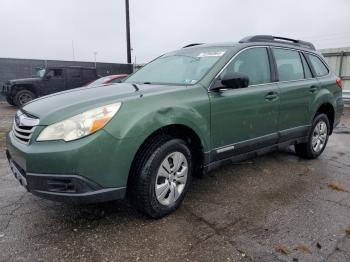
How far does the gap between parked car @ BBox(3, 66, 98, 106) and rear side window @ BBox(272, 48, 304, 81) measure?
11.1m

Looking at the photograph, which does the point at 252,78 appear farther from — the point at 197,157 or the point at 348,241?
the point at 348,241

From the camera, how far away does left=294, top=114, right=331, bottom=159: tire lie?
4.84 m

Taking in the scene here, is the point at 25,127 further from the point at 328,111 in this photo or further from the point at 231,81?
the point at 328,111

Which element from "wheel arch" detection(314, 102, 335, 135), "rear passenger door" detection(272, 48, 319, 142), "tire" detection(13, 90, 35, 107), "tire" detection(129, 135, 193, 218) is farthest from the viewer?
"tire" detection(13, 90, 35, 107)

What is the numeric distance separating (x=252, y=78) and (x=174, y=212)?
1805mm

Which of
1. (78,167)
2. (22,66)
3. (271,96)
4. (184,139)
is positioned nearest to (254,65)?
(271,96)

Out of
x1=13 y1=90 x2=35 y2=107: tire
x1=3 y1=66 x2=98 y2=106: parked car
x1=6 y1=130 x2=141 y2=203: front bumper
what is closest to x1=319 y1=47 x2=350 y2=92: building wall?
x1=3 y1=66 x2=98 y2=106: parked car

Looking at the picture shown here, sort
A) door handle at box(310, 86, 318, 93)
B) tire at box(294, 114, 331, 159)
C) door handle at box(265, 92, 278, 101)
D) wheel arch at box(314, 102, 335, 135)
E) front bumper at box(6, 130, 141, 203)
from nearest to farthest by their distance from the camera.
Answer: front bumper at box(6, 130, 141, 203)
door handle at box(265, 92, 278, 101)
door handle at box(310, 86, 318, 93)
tire at box(294, 114, 331, 159)
wheel arch at box(314, 102, 335, 135)

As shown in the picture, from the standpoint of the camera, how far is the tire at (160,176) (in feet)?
9.11

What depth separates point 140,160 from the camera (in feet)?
9.12

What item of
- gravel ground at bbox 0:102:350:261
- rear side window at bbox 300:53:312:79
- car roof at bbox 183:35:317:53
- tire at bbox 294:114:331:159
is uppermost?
car roof at bbox 183:35:317:53

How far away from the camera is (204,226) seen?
292cm

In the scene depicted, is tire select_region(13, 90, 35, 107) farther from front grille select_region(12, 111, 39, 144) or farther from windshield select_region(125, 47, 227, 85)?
front grille select_region(12, 111, 39, 144)

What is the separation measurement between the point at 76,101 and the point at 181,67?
4.74ft
